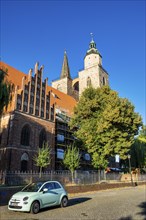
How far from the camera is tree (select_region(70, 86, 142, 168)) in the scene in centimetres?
3005

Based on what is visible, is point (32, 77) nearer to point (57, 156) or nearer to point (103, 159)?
point (57, 156)

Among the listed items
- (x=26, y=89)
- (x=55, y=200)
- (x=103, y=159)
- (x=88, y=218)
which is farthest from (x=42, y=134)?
(x=88, y=218)

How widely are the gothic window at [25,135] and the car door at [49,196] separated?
23542mm

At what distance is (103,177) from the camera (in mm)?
28531

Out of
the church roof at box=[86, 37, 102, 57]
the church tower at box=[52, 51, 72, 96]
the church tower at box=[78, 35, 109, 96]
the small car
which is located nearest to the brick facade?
the small car

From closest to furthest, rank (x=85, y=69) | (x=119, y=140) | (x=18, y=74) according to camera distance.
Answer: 1. (x=119, y=140)
2. (x=18, y=74)
3. (x=85, y=69)

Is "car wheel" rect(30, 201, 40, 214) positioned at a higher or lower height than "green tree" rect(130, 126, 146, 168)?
lower

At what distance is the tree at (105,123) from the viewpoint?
30047mm

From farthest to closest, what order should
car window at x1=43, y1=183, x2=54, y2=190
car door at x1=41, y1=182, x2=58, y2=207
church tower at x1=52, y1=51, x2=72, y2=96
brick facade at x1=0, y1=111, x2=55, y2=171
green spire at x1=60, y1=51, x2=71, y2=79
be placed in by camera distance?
green spire at x1=60, y1=51, x2=71, y2=79
church tower at x1=52, y1=51, x2=72, y2=96
brick facade at x1=0, y1=111, x2=55, y2=171
car window at x1=43, y1=183, x2=54, y2=190
car door at x1=41, y1=182, x2=58, y2=207

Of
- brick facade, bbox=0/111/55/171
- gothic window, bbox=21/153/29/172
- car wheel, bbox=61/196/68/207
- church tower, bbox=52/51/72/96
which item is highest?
church tower, bbox=52/51/72/96

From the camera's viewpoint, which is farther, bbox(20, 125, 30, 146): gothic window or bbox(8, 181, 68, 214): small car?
bbox(20, 125, 30, 146): gothic window

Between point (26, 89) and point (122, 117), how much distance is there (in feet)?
54.3

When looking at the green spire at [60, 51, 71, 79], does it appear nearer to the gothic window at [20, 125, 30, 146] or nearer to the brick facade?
the brick facade

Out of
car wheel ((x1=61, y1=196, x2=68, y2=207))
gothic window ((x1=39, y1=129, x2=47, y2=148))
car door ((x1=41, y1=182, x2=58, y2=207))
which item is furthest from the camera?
gothic window ((x1=39, y1=129, x2=47, y2=148))
